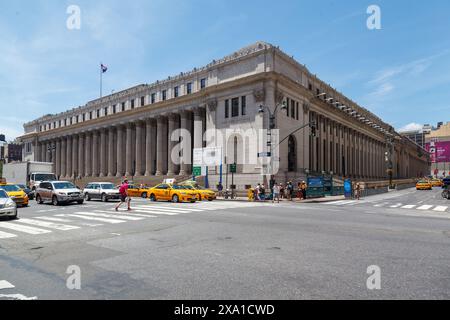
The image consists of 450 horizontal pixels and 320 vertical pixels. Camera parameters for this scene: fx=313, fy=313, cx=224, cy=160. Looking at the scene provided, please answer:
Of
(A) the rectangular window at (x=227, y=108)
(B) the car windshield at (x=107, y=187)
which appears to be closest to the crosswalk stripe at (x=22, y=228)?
(B) the car windshield at (x=107, y=187)

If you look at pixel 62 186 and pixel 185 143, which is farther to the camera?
pixel 185 143

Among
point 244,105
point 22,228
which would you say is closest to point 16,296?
point 22,228

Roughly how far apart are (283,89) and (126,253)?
125ft

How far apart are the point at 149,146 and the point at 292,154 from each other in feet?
90.8

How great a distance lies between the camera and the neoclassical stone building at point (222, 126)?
4125 cm

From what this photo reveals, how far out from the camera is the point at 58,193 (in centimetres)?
2131

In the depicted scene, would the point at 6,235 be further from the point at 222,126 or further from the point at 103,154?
the point at 103,154

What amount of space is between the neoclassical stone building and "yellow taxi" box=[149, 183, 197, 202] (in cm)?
1091

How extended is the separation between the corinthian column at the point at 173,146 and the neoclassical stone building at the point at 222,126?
17cm

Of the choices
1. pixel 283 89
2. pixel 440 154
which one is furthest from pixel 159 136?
pixel 440 154

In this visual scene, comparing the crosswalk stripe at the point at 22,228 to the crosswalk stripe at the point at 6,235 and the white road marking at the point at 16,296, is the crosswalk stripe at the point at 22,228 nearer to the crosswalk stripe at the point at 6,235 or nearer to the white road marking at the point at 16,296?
the crosswalk stripe at the point at 6,235

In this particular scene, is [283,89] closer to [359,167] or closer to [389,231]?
[389,231]
